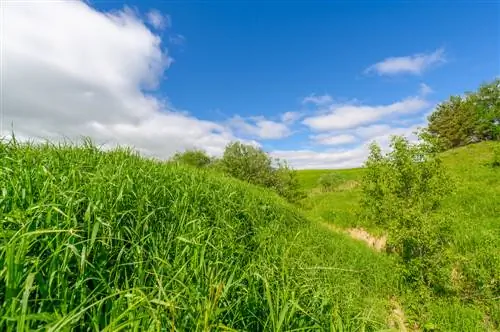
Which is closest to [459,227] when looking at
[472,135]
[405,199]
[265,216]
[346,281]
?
[405,199]

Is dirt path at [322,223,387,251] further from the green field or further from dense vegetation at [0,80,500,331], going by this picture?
the green field

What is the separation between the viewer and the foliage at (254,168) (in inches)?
1063

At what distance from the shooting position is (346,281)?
6086mm

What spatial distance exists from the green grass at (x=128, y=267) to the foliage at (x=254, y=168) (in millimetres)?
21177

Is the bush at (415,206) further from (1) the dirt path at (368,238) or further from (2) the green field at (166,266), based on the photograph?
(1) the dirt path at (368,238)

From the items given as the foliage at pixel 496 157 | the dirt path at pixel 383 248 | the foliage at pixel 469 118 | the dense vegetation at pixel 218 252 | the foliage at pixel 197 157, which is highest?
the foliage at pixel 469 118

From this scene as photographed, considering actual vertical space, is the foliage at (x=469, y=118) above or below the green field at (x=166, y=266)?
above

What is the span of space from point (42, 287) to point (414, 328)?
25.4 feet

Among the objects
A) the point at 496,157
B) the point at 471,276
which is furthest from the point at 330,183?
the point at 471,276

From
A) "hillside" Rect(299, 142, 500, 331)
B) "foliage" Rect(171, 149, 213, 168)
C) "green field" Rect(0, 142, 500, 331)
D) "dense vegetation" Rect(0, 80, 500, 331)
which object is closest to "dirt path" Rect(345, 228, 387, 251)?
"dense vegetation" Rect(0, 80, 500, 331)

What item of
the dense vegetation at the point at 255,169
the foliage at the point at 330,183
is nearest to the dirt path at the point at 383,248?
the dense vegetation at the point at 255,169

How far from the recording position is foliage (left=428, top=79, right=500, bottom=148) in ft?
169

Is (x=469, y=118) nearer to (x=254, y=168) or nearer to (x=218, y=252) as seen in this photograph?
(x=254, y=168)

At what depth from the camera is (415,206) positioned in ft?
25.5
